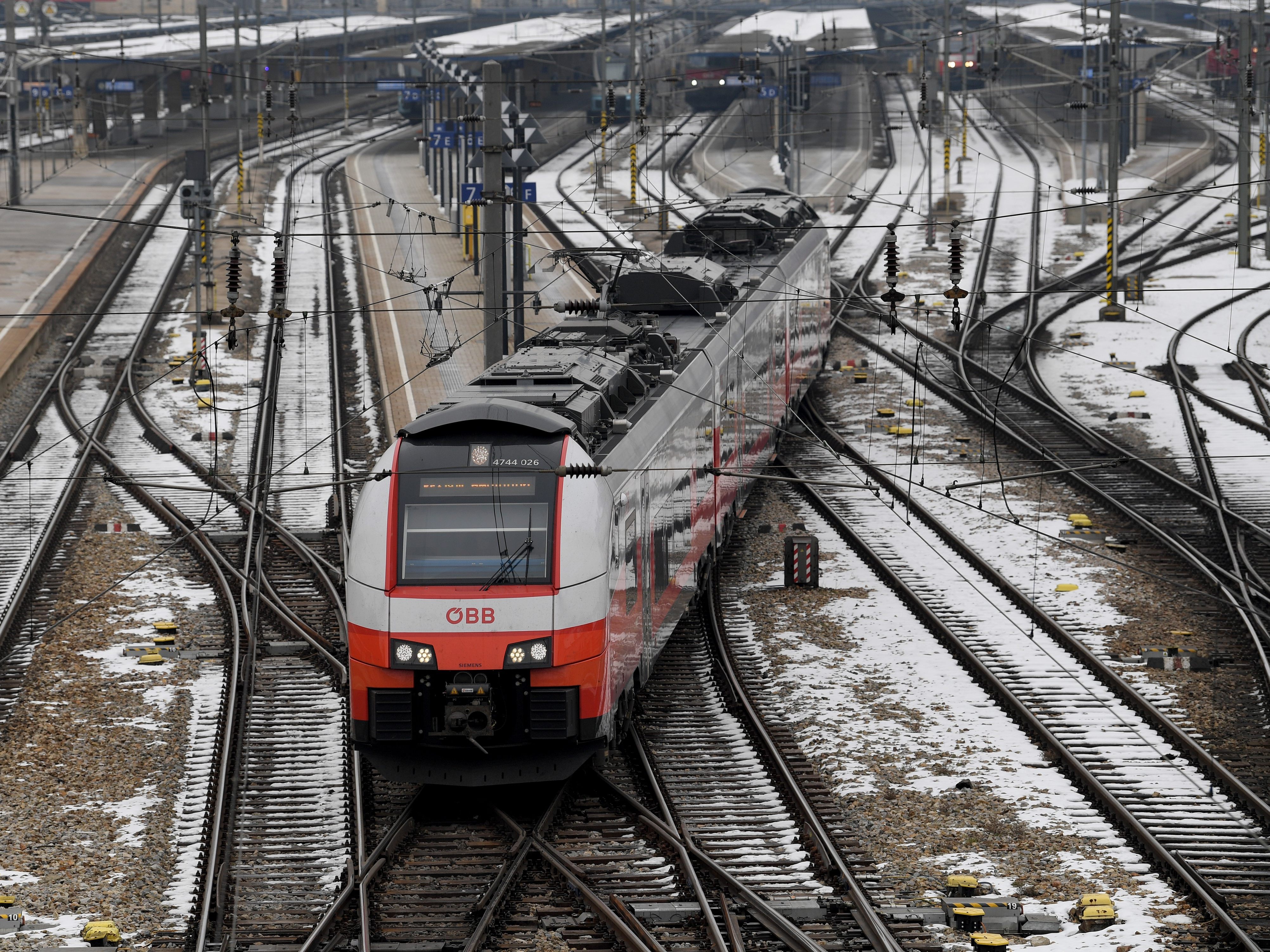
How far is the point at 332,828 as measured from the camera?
15664 mm

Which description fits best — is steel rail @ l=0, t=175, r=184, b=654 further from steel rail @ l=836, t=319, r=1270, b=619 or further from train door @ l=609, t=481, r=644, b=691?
steel rail @ l=836, t=319, r=1270, b=619

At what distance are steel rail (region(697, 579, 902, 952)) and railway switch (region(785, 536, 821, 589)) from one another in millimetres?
986

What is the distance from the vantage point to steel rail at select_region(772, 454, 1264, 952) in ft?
45.0

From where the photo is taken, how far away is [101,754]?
57.3ft

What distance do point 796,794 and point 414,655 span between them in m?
3.65

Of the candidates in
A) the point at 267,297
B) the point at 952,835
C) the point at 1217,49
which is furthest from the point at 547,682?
the point at 1217,49

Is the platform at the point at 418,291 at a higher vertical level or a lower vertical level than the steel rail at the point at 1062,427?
higher

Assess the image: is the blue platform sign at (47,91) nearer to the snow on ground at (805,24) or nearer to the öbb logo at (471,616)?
the snow on ground at (805,24)

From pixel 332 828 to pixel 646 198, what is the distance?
155ft

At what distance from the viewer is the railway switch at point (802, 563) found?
76.7ft

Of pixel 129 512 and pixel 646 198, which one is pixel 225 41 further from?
pixel 129 512

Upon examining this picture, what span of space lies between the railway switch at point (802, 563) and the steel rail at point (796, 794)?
0.99 metres

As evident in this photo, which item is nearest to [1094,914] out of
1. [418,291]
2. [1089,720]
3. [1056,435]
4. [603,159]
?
[1089,720]

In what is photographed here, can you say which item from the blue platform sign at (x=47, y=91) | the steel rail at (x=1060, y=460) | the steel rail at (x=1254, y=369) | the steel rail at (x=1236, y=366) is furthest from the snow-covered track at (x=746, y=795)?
the blue platform sign at (x=47, y=91)
